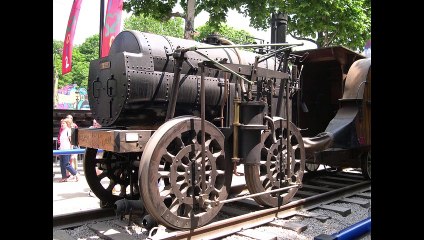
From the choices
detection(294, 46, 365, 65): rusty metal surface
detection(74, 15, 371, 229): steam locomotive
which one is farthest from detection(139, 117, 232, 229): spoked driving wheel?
detection(294, 46, 365, 65): rusty metal surface

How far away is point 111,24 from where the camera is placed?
428 inches

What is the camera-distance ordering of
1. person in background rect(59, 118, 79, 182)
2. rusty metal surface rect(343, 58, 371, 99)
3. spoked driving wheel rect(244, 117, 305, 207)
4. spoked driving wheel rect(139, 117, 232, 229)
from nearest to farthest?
spoked driving wheel rect(139, 117, 232, 229), spoked driving wheel rect(244, 117, 305, 207), rusty metal surface rect(343, 58, 371, 99), person in background rect(59, 118, 79, 182)

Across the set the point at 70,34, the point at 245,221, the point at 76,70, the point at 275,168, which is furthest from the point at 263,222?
the point at 76,70

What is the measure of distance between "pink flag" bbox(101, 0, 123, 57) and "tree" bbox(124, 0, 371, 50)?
89cm

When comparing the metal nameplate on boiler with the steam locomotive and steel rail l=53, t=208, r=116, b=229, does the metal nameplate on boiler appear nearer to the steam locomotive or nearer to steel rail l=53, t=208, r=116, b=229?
the steam locomotive

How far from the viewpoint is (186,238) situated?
4.41m

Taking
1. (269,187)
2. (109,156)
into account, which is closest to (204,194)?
(269,187)

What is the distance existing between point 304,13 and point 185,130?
10571 mm

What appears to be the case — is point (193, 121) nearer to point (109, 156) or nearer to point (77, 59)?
point (109, 156)

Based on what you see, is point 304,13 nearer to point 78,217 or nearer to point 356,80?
point 356,80

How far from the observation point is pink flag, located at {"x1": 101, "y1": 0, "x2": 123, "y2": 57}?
1076cm

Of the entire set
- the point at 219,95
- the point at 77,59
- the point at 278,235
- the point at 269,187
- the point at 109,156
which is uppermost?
the point at 77,59
